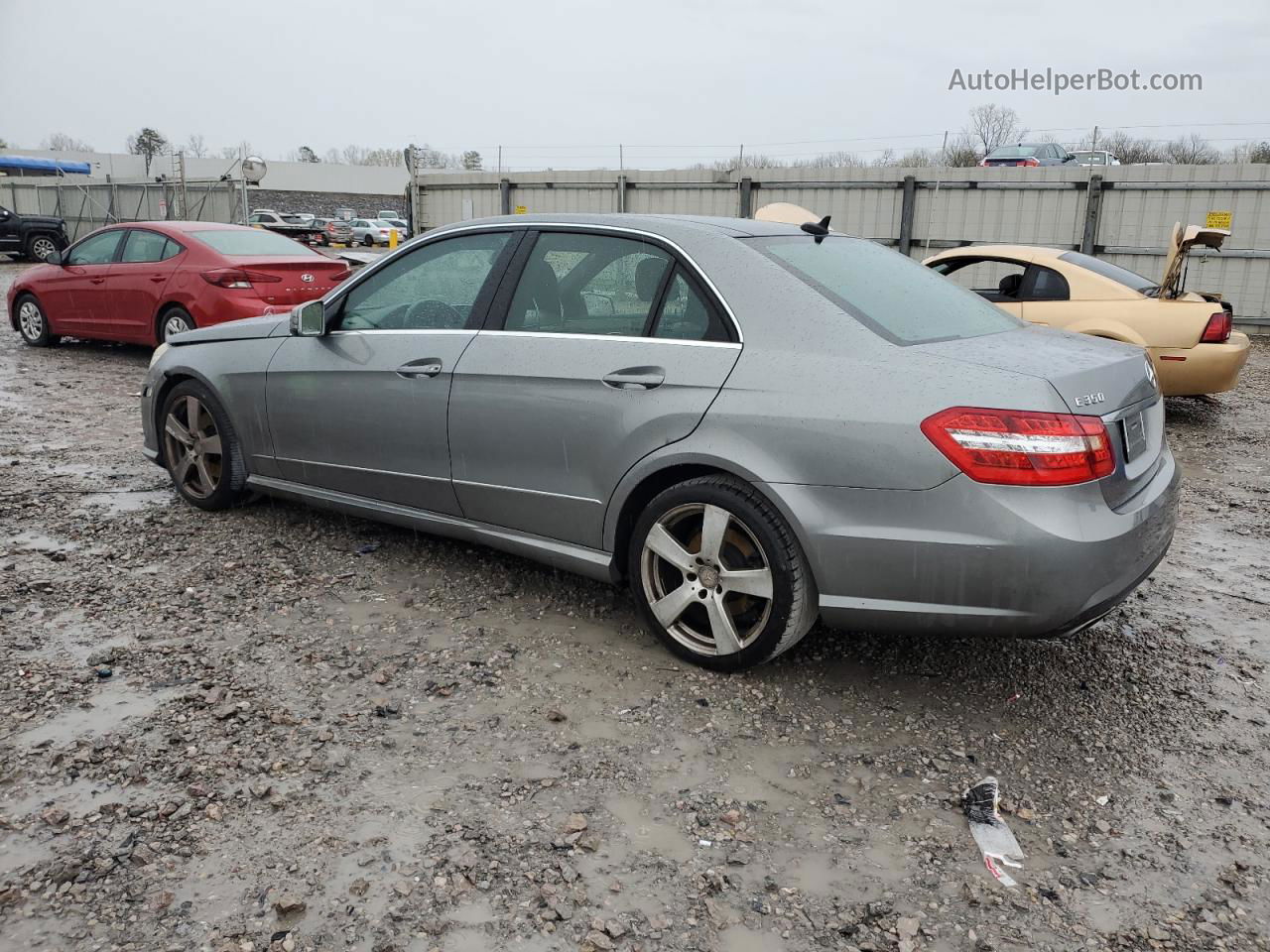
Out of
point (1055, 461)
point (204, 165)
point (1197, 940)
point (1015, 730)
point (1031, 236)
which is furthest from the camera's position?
point (204, 165)

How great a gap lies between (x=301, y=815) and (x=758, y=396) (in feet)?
6.03

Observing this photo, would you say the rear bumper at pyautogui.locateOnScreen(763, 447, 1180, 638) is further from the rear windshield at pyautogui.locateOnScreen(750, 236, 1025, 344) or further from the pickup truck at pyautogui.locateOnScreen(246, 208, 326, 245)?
the pickup truck at pyautogui.locateOnScreen(246, 208, 326, 245)

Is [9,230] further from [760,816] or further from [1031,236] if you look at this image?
[760,816]

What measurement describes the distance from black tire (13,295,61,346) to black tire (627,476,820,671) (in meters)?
10.6

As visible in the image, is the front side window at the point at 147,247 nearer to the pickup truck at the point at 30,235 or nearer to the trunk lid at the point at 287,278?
the trunk lid at the point at 287,278

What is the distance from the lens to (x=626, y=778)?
9.91ft

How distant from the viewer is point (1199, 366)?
317 inches

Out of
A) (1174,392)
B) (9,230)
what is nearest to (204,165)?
(9,230)

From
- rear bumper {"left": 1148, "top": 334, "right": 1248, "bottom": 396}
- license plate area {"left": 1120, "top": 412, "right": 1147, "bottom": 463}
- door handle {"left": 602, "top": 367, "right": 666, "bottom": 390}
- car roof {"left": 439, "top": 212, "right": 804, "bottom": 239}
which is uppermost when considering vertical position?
car roof {"left": 439, "top": 212, "right": 804, "bottom": 239}

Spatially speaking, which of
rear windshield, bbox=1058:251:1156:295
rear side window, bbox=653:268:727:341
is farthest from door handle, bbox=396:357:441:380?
rear windshield, bbox=1058:251:1156:295

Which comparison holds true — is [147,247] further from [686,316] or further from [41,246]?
[41,246]

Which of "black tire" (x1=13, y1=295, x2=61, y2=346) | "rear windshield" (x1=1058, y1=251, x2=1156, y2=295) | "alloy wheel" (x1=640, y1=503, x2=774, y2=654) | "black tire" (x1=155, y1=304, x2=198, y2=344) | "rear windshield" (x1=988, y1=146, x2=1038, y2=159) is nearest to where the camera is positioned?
"alloy wheel" (x1=640, y1=503, x2=774, y2=654)

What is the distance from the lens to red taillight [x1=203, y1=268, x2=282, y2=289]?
9648mm

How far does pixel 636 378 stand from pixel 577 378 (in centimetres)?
26
